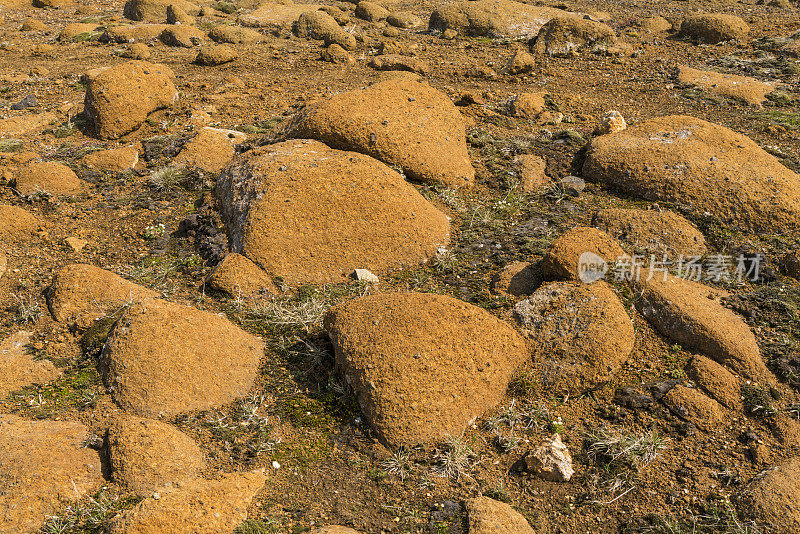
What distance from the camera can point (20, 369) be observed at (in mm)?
4176

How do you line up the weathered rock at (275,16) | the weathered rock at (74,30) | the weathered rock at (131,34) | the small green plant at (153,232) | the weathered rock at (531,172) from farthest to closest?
1. the weathered rock at (275,16)
2. the weathered rock at (74,30)
3. the weathered rock at (131,34)
4. the weathered rock at (531,172)
5. the small green plant at (153,232)

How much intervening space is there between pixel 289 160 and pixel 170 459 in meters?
2.90

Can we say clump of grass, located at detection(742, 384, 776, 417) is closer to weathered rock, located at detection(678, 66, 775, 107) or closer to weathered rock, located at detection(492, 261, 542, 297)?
weathered rock, located at detection(492, 261, 542, 297)

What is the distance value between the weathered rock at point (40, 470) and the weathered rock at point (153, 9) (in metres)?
11.0

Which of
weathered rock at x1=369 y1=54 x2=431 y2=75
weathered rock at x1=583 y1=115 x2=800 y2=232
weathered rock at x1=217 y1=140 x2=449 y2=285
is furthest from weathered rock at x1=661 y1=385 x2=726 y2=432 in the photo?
weathered rock at x1=369 y1=54 x2=431 y2=75

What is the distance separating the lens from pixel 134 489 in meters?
3.37

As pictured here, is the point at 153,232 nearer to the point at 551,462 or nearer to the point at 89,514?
the point at 89,514

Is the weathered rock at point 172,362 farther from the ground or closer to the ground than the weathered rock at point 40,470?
farther from the ground

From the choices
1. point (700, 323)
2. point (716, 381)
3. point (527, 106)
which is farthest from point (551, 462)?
point (527, 106)

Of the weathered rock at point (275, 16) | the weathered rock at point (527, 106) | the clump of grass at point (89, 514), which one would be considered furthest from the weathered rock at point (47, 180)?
the weathered rock at point (275, 16)

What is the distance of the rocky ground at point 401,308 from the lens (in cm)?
348

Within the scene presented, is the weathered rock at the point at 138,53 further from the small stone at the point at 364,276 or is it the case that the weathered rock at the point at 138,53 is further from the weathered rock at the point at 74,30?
the small stone at the point at 364,276

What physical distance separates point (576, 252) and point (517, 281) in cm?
53

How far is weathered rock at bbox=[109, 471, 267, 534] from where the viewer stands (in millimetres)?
3012
